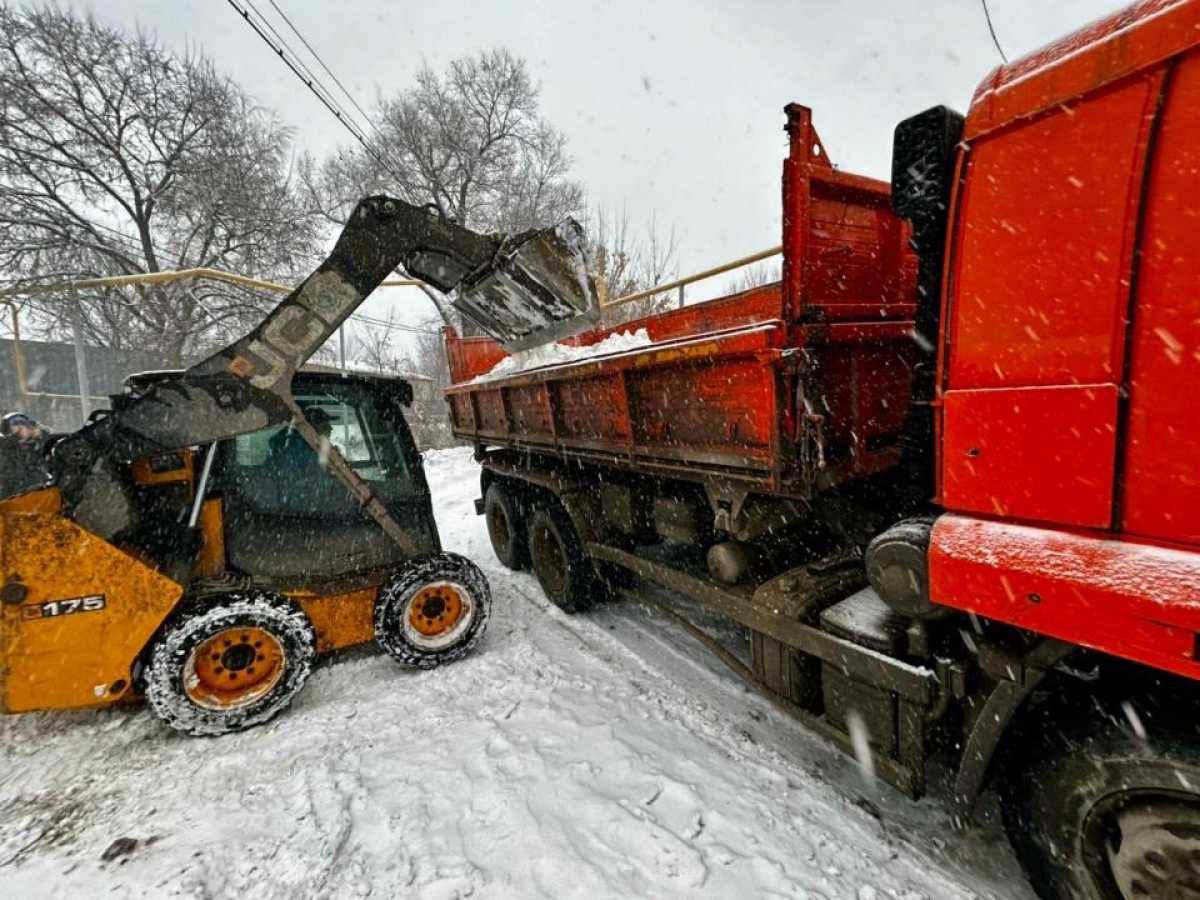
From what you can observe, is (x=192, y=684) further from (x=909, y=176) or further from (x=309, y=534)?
(x=909, y=176)

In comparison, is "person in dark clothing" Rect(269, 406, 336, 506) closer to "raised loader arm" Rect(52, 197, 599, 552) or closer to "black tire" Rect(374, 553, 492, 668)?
"raised loader arm" Rect(52, 197, 599, 552)

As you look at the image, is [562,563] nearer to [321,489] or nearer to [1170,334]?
[321,489]

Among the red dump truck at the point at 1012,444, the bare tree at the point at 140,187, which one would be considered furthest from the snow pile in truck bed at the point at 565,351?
the bare tree at the point at 140,187

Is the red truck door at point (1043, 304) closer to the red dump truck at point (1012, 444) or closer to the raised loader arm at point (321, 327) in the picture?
the red dump truck at point (1012, 444)

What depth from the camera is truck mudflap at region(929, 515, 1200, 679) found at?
124 cm

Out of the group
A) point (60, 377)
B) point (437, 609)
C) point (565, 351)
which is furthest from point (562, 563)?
point (60, 377)

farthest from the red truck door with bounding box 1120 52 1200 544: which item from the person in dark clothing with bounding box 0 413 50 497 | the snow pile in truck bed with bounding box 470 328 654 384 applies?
the person in dark clothing with bounding box 0 413 50 497

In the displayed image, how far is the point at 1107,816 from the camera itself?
154cm

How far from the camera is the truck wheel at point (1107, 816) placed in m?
1.37

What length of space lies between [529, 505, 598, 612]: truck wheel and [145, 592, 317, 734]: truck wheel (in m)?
1.87

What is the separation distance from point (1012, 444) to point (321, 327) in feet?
10.9

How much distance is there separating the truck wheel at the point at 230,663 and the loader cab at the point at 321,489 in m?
0.33

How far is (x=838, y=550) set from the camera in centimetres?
290

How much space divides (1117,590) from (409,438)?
12.8 feet
